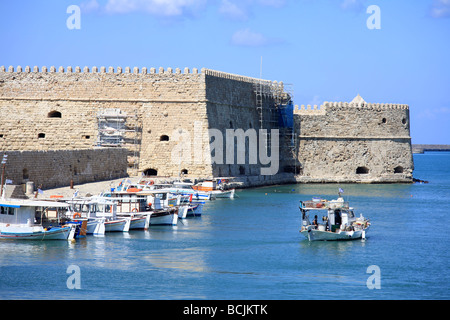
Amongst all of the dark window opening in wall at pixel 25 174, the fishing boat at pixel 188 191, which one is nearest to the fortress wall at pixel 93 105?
the fishing boat at pixel 188 191

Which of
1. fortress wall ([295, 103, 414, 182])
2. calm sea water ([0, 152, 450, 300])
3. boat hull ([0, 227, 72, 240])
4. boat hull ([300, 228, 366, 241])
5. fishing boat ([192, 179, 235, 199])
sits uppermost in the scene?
fortress wall ([295, 103, 414, 182])

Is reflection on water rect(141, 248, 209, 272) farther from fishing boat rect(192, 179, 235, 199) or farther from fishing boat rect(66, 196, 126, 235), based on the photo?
fishing boat rect(192, 179, 235, 199)

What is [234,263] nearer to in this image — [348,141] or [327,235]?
[327,235]

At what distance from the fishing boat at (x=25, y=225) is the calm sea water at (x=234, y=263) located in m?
0.24

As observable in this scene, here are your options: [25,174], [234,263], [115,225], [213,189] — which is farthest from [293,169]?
[234,263]

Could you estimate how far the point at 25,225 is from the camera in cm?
1902

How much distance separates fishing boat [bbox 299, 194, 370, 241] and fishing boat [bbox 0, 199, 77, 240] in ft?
18.4

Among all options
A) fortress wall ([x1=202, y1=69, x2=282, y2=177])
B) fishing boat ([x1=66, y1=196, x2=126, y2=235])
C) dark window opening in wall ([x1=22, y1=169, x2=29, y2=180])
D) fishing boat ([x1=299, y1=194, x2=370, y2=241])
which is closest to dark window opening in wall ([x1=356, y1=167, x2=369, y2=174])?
fortress wall ([x1=202, y1=69, x2=282, y2=177])

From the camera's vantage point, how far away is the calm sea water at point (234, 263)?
1504 centimetres

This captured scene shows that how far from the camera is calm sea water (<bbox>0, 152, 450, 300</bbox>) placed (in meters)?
15.0

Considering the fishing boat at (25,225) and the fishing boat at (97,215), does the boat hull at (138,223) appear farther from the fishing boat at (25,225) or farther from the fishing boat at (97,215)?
the fishing boat at (25,225)
